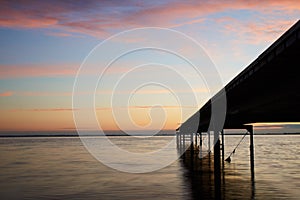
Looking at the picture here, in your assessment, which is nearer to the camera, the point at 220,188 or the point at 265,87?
the point at 265,87

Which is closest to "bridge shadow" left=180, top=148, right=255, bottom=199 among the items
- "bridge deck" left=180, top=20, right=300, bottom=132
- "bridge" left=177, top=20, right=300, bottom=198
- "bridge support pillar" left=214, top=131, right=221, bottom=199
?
"bridge support pillar" left=214, top=131, right=221, bottom=199

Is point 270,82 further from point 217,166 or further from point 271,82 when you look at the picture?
point 217,166

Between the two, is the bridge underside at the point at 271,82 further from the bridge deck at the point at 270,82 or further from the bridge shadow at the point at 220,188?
the bridge shadow at the point at 220,188

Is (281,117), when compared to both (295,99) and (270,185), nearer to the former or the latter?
(270,185)

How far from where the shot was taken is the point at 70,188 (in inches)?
1400

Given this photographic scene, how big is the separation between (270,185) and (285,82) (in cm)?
2001

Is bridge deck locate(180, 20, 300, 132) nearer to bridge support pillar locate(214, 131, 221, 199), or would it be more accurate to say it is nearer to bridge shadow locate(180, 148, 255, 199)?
bridge support pillar locate(214, 131, 221, 199)

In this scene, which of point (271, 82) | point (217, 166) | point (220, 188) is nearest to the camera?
point (271, 82)

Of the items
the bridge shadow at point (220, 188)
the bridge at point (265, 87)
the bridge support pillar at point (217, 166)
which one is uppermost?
the bridge at point (265, 87)

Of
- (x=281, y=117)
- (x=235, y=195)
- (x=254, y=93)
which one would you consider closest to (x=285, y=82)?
(x=254, y=93)

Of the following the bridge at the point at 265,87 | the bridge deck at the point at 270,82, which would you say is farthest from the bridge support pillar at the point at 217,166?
the bridge deck at the point at 270,82

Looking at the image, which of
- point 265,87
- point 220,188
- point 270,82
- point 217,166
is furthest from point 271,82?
point 220,188

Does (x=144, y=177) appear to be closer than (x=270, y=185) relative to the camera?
No

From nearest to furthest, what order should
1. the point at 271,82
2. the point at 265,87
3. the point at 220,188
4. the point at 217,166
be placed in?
1. the point at 271,82
2. the point at 265,87
3. the point at 220,188
4. the point at 217,166
